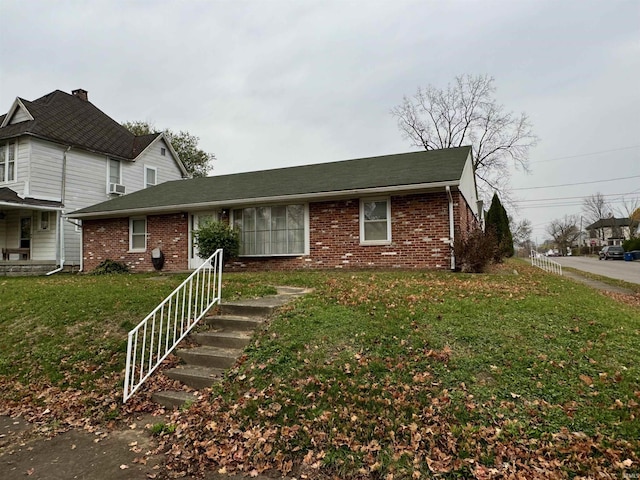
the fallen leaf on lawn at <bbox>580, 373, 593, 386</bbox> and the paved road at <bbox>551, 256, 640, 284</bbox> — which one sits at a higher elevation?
the fallen leaf on lawn at <bbox>580, 373, 593, 386</bbox>

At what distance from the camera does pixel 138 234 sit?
48.1 ft

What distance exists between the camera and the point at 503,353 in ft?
13.3

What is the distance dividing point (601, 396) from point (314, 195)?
8827 millimetres


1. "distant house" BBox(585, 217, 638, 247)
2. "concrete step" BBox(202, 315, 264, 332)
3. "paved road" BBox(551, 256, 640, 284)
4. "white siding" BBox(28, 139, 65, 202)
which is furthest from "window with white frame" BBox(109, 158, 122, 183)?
"distant house" BBox(585, 217, 638, 247)

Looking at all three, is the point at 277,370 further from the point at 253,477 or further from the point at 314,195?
the point at 314,195

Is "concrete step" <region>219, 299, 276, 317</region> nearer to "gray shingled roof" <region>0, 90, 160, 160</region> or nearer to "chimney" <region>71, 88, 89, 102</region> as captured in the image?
"gray shingled roof" <region>0, 90, 160, 160</region>

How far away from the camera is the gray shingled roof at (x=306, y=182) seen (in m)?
10.9

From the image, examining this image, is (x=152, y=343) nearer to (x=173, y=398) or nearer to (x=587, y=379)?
(x=173, y=398)

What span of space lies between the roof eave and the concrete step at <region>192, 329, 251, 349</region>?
649 cm

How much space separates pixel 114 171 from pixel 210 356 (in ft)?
57.8

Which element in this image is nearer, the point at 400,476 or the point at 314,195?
the point at 400,476

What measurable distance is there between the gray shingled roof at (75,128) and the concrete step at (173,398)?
16017mm

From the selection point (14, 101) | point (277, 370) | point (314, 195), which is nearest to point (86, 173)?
point (14, 101)

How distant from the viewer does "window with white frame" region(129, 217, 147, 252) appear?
14.5 m
